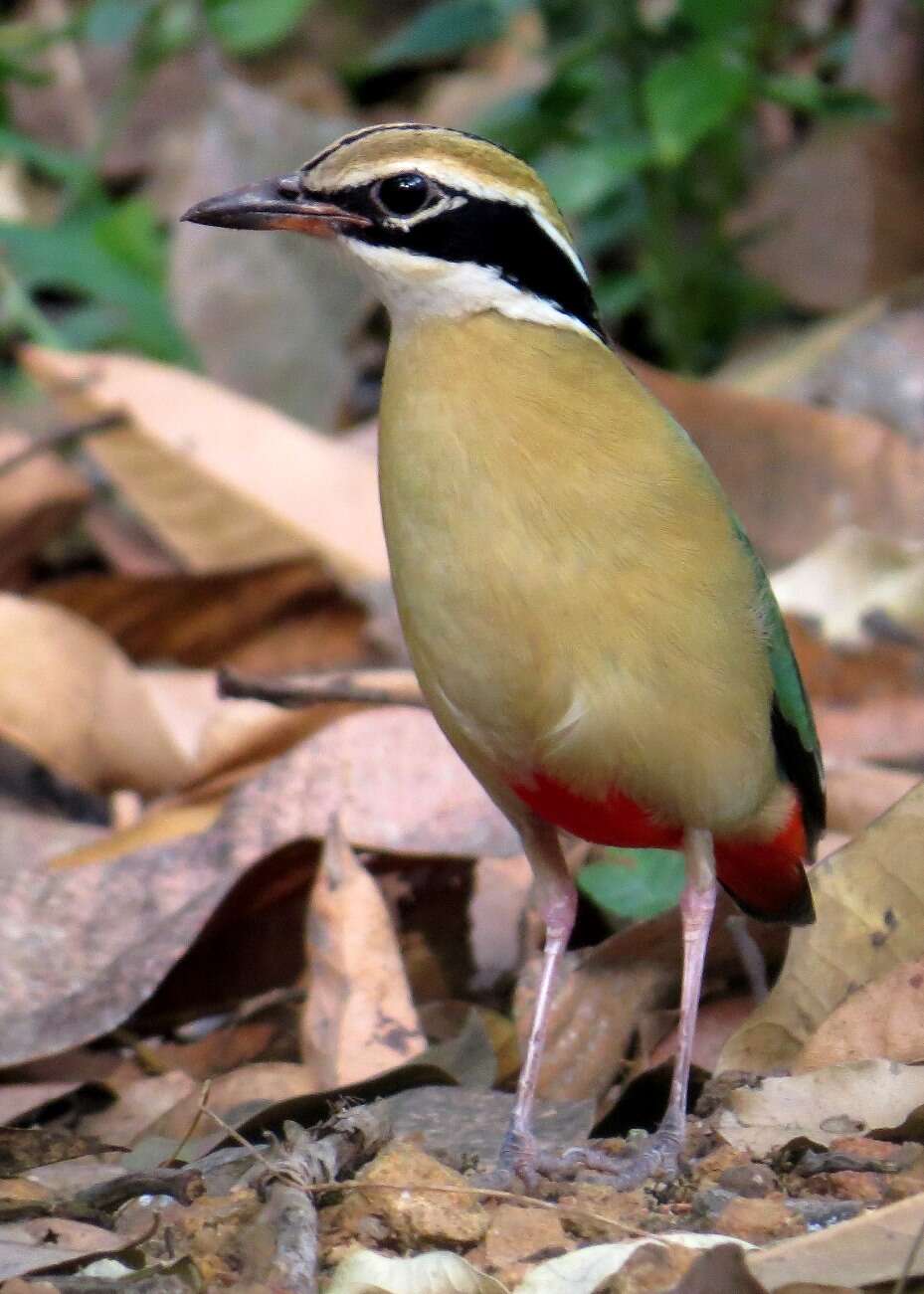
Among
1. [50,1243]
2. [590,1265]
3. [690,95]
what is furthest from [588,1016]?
[690,95]

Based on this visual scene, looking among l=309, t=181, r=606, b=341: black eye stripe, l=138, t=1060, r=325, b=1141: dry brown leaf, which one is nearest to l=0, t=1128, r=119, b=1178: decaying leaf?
l=138, t=1060, r=325, b=1141: dry brown leaf

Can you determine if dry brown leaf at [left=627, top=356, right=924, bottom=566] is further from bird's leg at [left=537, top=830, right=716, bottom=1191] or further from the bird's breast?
the bird's breast

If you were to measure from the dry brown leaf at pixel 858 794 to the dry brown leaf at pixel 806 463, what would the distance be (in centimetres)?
164

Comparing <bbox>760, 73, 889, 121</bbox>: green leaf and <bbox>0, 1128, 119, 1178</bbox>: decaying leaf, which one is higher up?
<bbox>760, 73, 889, 121</bbox>: green leaf

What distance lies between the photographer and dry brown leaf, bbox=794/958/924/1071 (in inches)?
142

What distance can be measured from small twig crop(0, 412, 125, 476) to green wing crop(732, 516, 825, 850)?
3.33 metres

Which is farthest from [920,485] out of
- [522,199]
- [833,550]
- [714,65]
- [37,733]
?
[522,199]

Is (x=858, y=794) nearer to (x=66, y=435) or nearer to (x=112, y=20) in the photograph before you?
(x=66, y=435)

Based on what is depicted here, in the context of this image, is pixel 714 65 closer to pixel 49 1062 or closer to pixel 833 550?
pixel 833 550

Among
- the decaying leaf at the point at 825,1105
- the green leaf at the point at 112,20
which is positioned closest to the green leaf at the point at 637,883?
the decaying leaf at the point at 825,1105

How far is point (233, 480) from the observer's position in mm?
6738

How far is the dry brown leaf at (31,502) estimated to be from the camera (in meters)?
7.30

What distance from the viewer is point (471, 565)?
11.5 ft

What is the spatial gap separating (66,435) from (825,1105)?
161 inches
